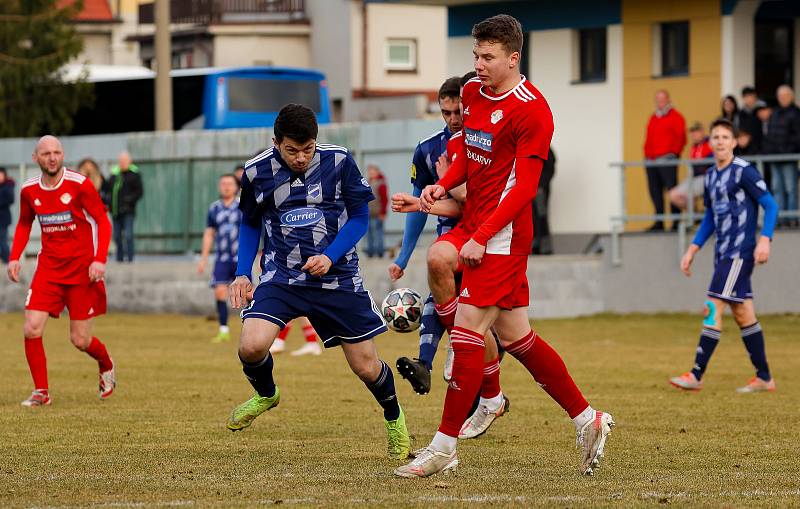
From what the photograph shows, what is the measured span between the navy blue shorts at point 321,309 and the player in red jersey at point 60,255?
3.93m

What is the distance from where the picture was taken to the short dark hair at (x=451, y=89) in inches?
386

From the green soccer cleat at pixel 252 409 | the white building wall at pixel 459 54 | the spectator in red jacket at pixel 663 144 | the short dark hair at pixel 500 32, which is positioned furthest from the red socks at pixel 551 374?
the white building wall at pixel 459 54

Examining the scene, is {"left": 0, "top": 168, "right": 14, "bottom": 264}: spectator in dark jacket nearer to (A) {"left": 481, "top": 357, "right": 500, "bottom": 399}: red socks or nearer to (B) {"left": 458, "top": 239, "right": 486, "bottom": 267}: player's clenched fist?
(A) {"left": 481, "top": 357, "right": 500, "bottom": 399}: red socks

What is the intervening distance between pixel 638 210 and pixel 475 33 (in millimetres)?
19050

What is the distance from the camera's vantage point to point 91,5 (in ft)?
209

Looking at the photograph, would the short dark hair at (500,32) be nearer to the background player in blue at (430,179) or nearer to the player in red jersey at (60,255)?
the background player in blue at (430,179)

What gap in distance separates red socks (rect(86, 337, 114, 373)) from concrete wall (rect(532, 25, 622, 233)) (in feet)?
51.0

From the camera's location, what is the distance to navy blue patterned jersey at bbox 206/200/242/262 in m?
19.6

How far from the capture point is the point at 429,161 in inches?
397

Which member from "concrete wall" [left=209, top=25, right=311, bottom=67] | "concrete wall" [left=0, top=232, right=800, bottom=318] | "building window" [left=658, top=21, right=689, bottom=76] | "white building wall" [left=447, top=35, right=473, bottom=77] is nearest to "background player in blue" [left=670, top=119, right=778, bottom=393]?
"concrete wall" [left=0, top=232, right=800, bottom=318]

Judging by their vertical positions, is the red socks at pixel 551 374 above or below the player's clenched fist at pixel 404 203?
below

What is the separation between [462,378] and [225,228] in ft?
38.3

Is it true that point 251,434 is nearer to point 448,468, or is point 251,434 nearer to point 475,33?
point 448,468

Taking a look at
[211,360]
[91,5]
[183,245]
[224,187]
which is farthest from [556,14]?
[91,5]
